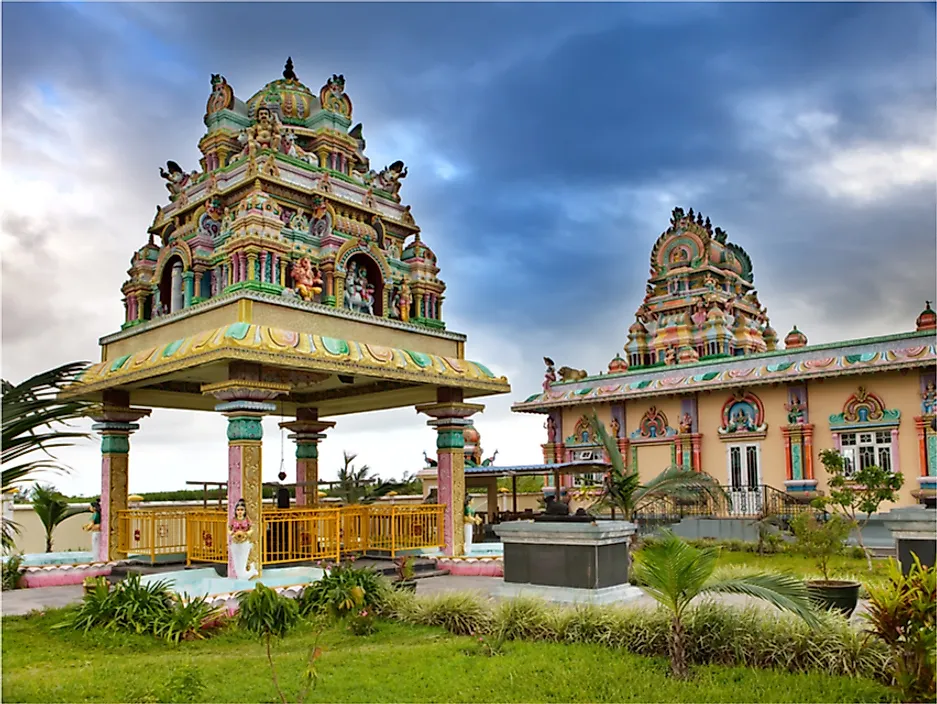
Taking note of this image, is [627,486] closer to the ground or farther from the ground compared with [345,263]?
closer to the ground

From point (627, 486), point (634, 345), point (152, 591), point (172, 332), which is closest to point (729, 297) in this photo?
point (634, 345)

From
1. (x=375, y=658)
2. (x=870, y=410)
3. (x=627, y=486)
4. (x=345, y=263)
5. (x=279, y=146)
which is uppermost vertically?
(x=279, y=146)

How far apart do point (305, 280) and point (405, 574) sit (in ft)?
14.5

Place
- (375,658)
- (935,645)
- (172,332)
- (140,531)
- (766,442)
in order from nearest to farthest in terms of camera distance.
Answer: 1. (935,645)
2. (375,658)
3. (172,332)
4. (140,531)
5. (766,442)

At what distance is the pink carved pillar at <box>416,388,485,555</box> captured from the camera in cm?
1389

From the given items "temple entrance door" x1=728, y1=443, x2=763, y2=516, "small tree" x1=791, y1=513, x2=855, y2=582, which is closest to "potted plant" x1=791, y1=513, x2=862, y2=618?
"small tree" x1=791, y1=513, x2=855, y2=582

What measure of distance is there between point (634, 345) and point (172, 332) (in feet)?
67.1

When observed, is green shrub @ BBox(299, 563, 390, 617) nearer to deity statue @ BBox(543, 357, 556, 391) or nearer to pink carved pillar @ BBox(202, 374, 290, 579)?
pink carved pillar @ BBox(202, 374, 290, 579)

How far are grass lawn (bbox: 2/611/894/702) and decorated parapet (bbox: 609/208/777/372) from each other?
67.3 ft

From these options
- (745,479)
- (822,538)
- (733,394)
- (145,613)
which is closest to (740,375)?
(733,394)

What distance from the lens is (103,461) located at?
13.7 metres

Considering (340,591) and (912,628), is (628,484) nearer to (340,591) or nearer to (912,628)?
(340,591)

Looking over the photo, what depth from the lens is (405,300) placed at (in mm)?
14289

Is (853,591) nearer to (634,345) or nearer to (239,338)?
(239,338)
